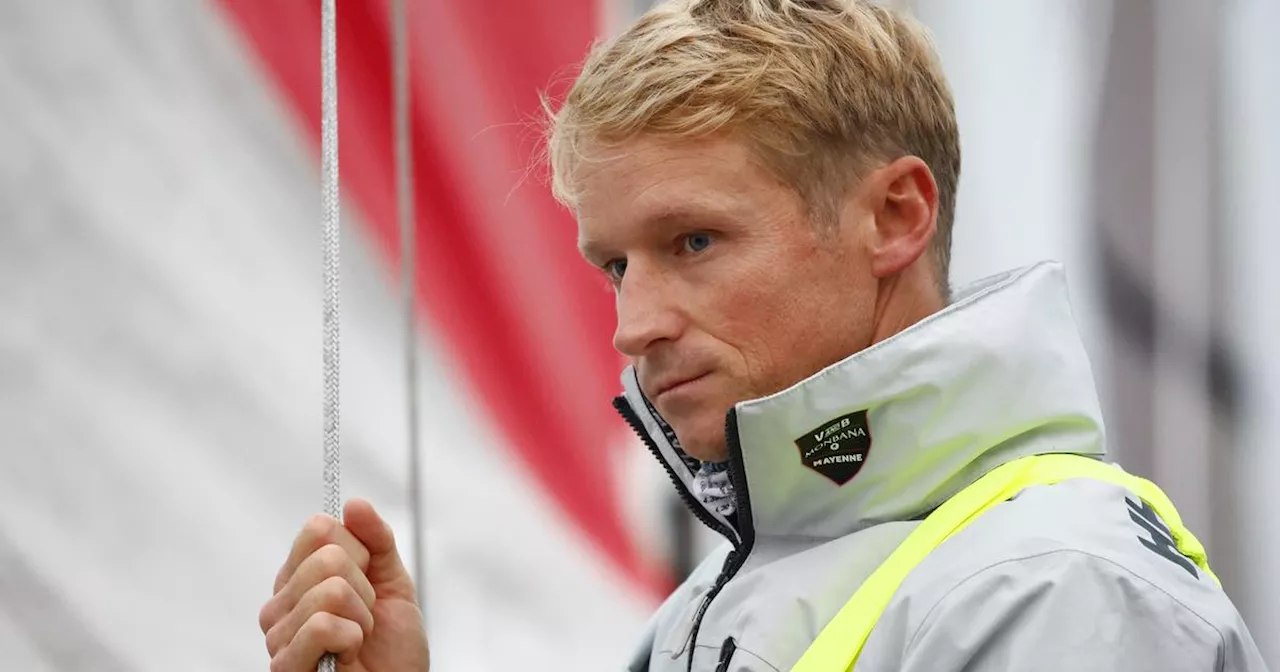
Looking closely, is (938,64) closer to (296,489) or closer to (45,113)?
(296,489)

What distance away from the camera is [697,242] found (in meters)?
0.91

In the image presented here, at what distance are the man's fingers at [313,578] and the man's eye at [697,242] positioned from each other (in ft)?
1.15

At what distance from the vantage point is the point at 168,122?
1.66 metres

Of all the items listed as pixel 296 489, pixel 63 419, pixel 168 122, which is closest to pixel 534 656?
pixel 296 489

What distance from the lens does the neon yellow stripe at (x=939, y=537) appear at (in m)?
0.77

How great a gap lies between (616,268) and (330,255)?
203 millimetres

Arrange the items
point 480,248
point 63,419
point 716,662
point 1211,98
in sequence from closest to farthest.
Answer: point 716,662 → point 1211,98 → point 63,419 → point 480,248

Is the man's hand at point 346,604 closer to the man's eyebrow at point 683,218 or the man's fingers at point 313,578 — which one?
the man's fingers at point 313,578

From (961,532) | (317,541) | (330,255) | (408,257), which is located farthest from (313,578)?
(408,257)

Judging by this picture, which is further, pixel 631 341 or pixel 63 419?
pixel 63 419

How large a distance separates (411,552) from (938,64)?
97cm

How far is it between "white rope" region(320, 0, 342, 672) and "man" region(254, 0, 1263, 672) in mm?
75

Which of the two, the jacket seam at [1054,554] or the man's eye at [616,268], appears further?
the man's eye at [616,268]

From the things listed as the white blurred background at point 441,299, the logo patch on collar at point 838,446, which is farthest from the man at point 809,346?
the white blurred background at point 441,299
